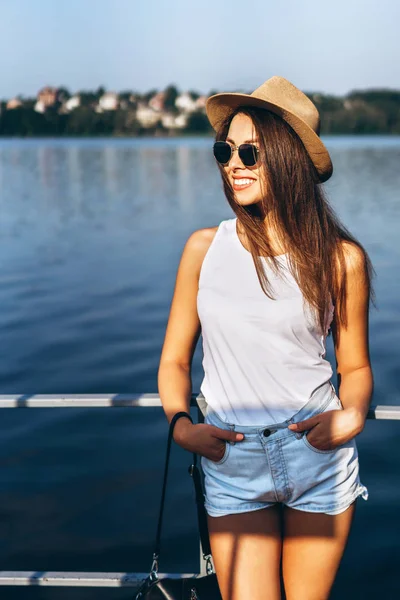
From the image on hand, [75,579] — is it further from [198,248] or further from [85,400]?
[198,248]

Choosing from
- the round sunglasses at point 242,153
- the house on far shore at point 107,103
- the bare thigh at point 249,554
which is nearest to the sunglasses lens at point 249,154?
the round sunglasses at point 242,153

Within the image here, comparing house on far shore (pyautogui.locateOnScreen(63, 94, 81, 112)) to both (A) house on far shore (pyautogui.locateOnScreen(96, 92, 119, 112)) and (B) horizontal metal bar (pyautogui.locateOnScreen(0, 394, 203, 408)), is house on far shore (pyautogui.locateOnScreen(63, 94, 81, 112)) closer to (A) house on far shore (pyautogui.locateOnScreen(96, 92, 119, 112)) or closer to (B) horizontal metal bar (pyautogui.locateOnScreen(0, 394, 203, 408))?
(A) house on far shore (pyautogui.locateOnScreen(96, 92, 119, 112))

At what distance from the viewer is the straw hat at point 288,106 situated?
86.6 inches

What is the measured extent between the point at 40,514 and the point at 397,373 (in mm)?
5278

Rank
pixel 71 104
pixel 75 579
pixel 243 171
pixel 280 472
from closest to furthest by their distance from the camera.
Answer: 1. pixel 280 472
2. pixel 243 171
3. pixel 75 579
4. pixel 71 104

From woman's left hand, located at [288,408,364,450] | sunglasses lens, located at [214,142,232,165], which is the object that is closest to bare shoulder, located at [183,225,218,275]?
sunglasses lens, located at [214,142,232,165]

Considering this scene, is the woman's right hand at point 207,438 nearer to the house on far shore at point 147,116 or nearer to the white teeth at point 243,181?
the white teeth at point 243,181

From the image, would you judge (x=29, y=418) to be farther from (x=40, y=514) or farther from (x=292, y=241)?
(x=292, y=241)

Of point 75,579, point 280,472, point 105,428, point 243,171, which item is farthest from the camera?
point 105,428

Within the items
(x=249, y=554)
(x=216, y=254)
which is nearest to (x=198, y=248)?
(x=216, y=254)

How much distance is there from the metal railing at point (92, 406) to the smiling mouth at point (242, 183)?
63cm

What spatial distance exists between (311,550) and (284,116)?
1225 mm

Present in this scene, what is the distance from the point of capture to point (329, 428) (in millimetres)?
2090

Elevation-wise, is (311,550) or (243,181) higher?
(243,181)
